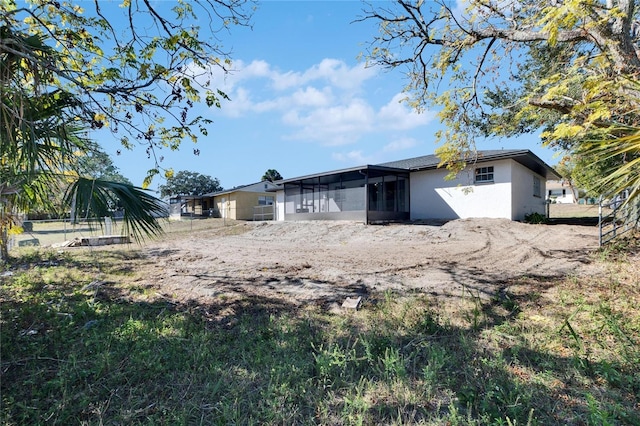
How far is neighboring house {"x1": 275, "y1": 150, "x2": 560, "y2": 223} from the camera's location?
1407cm

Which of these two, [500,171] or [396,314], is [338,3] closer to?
[396,314]

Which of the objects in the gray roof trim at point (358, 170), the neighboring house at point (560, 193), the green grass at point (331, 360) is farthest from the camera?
the neighboring house at point (560, 193)

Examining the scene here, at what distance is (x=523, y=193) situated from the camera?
15242 mm

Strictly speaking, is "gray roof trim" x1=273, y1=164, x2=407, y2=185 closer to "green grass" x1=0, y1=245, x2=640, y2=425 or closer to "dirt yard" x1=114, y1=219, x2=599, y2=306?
"dirt yard" x1=114, y1=219, x2=599, y2=306

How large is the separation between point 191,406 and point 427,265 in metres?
5.33

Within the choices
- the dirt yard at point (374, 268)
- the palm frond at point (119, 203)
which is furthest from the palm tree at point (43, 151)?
the dirt yard at point (374, 268)

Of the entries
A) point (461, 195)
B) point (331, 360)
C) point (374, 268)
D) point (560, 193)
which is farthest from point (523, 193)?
point (560, 193)

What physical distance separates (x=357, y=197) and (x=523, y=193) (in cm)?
810

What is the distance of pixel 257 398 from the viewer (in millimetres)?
2467

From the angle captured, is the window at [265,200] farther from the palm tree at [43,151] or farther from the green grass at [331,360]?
the palm tree at [43,151]

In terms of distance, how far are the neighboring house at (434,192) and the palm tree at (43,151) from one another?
12.4 m

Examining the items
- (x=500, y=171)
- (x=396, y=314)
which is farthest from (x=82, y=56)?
(x=500, y=171)

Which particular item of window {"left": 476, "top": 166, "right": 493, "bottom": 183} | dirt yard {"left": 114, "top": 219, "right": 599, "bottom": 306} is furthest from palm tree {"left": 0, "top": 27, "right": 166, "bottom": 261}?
window {"left": 476, "top": 166, "right": 493, "bottom": 183}

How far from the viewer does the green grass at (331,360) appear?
228 centimetres
